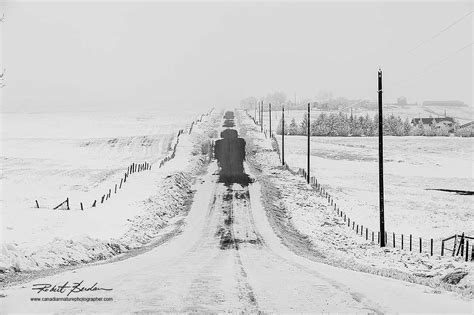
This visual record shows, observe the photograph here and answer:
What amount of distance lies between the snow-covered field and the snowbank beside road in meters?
8.62

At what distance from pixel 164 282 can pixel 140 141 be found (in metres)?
76.8

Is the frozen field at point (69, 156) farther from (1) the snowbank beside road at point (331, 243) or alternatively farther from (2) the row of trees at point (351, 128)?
(2) the row of trees at point (351, 128)

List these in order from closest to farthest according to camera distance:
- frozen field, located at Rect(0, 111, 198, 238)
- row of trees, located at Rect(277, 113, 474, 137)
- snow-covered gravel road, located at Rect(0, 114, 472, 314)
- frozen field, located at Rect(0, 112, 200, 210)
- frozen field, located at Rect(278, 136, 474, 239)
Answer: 1. snow-covered gravel road, located at Rect(0, 114, 472, 314)
2. frozen field, located at Rect(278, 136, 474, 239)
3. frozen field, located at Rect(0, 111, 198, 238)
4. frozen field, located at Rect(0, 112, 200, 210)
5. row of trees, located at Rect(277, 113, 474, 137)

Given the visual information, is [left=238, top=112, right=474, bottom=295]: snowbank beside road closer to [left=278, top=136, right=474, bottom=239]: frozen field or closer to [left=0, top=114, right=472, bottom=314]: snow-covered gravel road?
[left=0, top=114, right=472, bottom=314]: snow-covered gravel road

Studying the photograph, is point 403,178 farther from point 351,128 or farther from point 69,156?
point 351,128

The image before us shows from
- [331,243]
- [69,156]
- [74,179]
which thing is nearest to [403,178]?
[331,243]

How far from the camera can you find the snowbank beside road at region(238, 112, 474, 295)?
17.3m

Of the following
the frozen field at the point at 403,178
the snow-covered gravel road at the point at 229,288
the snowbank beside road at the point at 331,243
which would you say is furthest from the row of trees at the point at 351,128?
the snow-covered gravel road at the point at 229,288

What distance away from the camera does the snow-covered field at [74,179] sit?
2066 centimetres

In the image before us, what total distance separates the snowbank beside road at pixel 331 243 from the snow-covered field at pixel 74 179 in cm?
862

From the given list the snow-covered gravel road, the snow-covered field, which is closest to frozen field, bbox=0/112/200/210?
the snow-covered field

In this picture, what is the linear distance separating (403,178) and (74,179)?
42.4 metres

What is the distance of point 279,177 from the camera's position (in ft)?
168

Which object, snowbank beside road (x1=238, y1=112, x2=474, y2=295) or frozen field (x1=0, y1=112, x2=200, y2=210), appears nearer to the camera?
snowbank beside road (x1=238, y1=112, x2=474, y2=295)
